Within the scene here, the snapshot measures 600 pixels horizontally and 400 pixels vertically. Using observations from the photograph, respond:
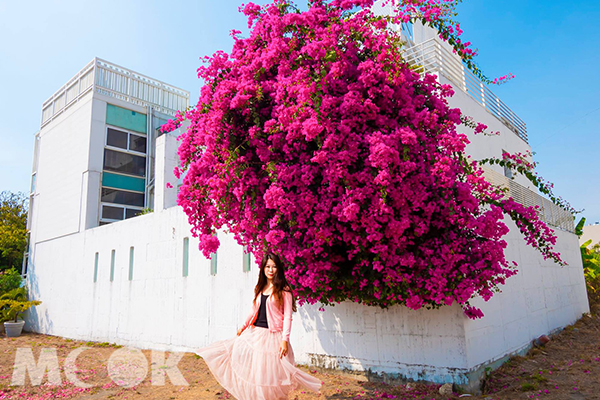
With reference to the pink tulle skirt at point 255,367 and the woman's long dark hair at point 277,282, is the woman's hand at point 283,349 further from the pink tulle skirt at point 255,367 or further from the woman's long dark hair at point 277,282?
the woman's long dark hair at point 277,282

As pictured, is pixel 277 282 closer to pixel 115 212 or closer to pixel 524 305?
pixel 524 305

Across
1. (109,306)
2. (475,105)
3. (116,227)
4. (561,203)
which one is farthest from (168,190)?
(561,203)

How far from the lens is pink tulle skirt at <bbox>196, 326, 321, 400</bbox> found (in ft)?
13.7

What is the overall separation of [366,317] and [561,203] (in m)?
3.75

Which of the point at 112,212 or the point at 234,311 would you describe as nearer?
the point at 234,311

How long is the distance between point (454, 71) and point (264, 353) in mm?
6855

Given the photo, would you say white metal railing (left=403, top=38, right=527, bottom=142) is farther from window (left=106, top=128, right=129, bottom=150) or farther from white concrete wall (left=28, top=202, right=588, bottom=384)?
window (left=106, top=128, right=129, bottom=150)

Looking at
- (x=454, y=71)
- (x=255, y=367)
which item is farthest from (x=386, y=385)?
(x=454, y=71)

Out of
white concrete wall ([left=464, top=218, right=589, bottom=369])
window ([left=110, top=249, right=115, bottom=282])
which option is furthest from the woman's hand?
window ([left=110, top=249, right=115, bottom=282])

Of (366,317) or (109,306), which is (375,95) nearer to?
(366,317)

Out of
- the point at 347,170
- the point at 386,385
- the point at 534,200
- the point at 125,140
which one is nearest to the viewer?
the point at 347,170

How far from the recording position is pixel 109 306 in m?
12.2

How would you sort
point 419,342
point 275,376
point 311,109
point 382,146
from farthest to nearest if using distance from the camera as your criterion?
1. point 419,342
2. point 311,109
3. point 382,146
4. point 275,376

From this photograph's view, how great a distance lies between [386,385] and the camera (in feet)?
19.6
